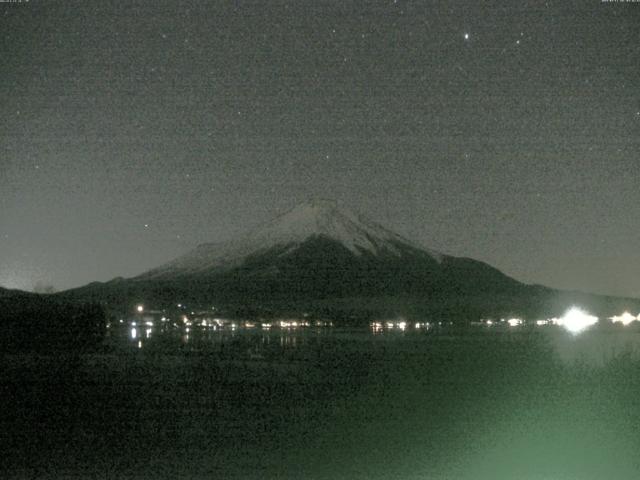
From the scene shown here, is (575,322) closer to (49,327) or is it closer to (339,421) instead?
(49,327)

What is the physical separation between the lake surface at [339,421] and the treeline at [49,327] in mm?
15732

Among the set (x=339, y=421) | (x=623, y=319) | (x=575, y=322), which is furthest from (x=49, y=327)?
(x=623, y=319)

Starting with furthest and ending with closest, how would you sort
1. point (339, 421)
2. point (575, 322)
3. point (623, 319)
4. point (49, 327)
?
1. point (623, 319)
2. point (575, 322)
3. point (49, 327)
4. point (339, 421)

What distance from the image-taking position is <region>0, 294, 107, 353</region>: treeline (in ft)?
144

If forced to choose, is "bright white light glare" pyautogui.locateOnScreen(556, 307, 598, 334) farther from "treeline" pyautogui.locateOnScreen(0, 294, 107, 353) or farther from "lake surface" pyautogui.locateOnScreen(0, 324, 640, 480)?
"lake surface" pyautogui.locateOnScreen(0, 324, 640, 480)

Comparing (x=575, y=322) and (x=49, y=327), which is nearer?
(x=49, y=327)

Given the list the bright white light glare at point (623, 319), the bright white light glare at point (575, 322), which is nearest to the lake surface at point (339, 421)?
the bright white light glare at point (575, 322)

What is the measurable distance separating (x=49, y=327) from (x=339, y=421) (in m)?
32.3

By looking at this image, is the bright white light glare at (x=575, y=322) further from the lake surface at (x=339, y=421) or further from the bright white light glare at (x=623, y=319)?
the lake surface at (x=339, y=421)

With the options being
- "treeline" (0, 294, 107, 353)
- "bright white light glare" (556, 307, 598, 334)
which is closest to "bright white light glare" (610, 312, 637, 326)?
"bright white light glare" (556, 307, 598, 334)

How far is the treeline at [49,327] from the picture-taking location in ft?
144

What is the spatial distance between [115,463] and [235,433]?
3.06m

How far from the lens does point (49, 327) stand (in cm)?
4625

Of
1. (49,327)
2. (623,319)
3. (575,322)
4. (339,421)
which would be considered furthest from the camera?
(623,319)
